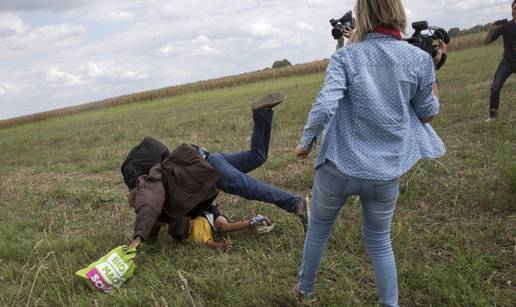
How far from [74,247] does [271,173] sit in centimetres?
271

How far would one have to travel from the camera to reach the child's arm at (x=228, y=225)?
3835mm

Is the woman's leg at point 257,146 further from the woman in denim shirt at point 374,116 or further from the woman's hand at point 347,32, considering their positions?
the woman in denim shirt at point 374,116

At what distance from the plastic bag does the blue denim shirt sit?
1.82 m

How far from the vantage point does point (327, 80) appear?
2092 mm

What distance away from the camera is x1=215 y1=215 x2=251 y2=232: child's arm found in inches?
151

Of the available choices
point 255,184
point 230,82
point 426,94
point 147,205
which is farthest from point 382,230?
point 230,82

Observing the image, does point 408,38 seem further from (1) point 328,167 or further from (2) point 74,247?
(2) point 74,247

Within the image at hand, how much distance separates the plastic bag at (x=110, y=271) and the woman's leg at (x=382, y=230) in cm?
176

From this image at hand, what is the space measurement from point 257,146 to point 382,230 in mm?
1717

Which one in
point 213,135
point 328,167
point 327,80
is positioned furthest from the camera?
point 213,135

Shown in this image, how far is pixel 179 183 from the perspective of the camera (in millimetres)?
3600

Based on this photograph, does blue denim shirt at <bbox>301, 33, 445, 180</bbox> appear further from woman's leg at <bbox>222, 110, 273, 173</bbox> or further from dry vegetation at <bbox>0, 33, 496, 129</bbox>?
dry vegetation at <bbox>0, 33, 496, 129</bbox>

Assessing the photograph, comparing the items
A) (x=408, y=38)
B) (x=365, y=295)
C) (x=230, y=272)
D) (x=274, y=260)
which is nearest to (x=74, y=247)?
(x=230, y=272)

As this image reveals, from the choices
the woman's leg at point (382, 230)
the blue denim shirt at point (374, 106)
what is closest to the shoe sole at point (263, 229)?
the woman's leg at point (382, 230)
